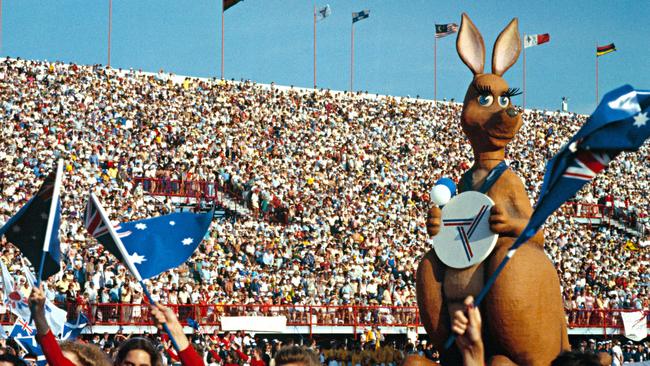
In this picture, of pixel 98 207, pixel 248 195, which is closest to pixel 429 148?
pixel 248 195

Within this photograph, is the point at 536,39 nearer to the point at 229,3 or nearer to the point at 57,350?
the point at 229,3

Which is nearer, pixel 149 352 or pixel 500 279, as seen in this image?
pixel 149 352

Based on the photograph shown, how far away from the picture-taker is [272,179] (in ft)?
99.8

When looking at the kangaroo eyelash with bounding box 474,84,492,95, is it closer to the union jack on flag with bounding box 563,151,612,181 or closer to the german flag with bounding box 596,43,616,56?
the union jack on flag with bounding box 563,151,612,181

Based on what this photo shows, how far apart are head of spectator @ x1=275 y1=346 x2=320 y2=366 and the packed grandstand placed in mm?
14607

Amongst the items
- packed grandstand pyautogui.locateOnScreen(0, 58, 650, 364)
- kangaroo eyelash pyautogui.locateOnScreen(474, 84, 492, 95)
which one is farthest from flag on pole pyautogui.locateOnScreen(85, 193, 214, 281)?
packed grandstand pyautogui.locateOnScreen(0, 58, 650, 364)

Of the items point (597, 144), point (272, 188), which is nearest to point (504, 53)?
point (597, 144)

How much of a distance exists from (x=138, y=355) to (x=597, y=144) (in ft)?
8.63

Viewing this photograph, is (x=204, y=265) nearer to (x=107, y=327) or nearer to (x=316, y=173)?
(x=107, y=327)

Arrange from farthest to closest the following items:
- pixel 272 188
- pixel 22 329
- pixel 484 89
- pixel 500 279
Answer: pixel 272 188
pixel 22 329
pixel 484 89
pixel 500 279

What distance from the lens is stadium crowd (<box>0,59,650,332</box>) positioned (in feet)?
76.7

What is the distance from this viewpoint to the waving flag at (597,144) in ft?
17.8

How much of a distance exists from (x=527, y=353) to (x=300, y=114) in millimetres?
27191

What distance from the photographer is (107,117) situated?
3047cm
